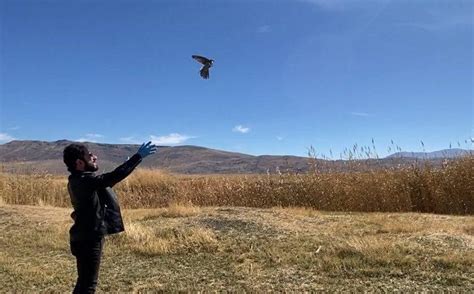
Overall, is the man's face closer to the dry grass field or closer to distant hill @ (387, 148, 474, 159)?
the dry grass field

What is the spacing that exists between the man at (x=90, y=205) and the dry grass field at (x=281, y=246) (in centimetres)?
123

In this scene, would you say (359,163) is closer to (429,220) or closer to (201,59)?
(429,220)

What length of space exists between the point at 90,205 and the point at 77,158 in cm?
42

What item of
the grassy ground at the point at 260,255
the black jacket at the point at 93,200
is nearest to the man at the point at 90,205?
the black jacket at the point at 93,200

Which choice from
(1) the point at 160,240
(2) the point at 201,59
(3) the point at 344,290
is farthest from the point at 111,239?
(3) the point at 344,290

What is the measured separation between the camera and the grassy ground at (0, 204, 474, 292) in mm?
5867

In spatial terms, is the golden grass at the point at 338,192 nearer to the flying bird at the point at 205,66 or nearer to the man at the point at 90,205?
the flying bird at the point at 205,66

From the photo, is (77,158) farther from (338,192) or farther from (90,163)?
(338,192)

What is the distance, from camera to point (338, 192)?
1273 cm

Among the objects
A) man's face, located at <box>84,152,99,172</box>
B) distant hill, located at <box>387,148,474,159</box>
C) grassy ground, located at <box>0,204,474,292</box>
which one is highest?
distant hill, located at <box>387,148,474,159</box>

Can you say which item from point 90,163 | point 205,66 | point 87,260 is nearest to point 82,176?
point 90,163

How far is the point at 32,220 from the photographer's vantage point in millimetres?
10023

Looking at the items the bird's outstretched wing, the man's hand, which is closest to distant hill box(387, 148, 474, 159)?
the bird's outstretched wing

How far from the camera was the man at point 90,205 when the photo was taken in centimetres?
458
